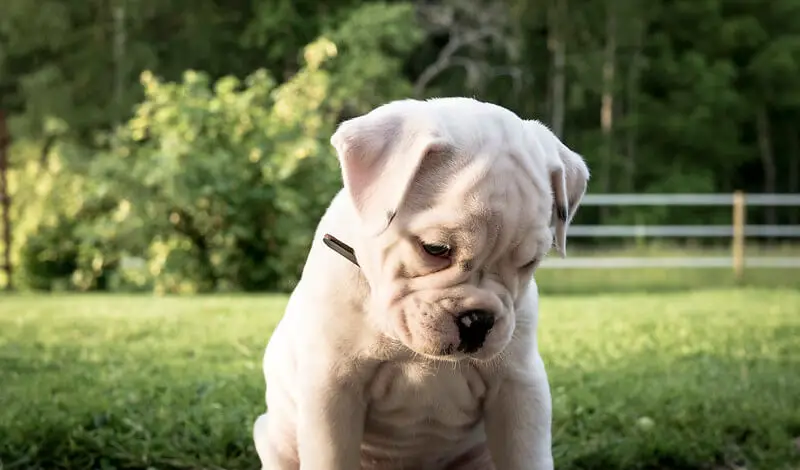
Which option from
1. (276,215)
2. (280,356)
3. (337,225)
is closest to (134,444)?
(280,356)

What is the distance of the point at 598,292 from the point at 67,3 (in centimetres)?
1101

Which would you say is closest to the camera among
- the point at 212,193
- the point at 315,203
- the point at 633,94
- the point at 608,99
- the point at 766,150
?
→ the point at 212,193

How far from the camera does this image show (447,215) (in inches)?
61.7

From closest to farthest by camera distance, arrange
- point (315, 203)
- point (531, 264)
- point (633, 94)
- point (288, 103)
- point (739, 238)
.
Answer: point (531, 264)
point (315, 203)
point (288, 103)
point (739, 238)
point (633, 94)

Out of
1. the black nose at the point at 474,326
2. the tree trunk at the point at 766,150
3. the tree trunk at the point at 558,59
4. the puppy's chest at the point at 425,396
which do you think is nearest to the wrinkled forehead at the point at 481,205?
the black nose at the point at 474,326

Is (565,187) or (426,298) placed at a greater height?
(565,187)

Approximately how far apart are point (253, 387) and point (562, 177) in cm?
201

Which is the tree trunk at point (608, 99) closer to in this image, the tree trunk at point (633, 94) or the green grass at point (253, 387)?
the tree trunk at point (633, 94)

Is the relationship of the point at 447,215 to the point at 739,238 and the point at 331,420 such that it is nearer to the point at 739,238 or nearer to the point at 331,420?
the point at 331,420

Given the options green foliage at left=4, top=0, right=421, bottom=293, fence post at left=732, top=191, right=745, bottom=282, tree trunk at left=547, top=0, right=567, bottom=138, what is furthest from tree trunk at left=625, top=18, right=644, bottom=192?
green foliage at left=4, top=0, right=421, bottom=293

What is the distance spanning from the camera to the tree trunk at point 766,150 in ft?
60.1

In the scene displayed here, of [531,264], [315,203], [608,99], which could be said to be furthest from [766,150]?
[531,264]

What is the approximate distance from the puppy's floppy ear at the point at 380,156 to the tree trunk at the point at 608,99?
53.0ft

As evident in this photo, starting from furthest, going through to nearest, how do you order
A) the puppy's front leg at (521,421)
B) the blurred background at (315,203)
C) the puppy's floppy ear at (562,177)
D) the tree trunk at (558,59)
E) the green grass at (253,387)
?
the tree trunk at (558,59), the blurred background at (315,203), the green grass at (253,387), the puppy's front leg at (521,421), the puppy's floppy ear at (562,177)
